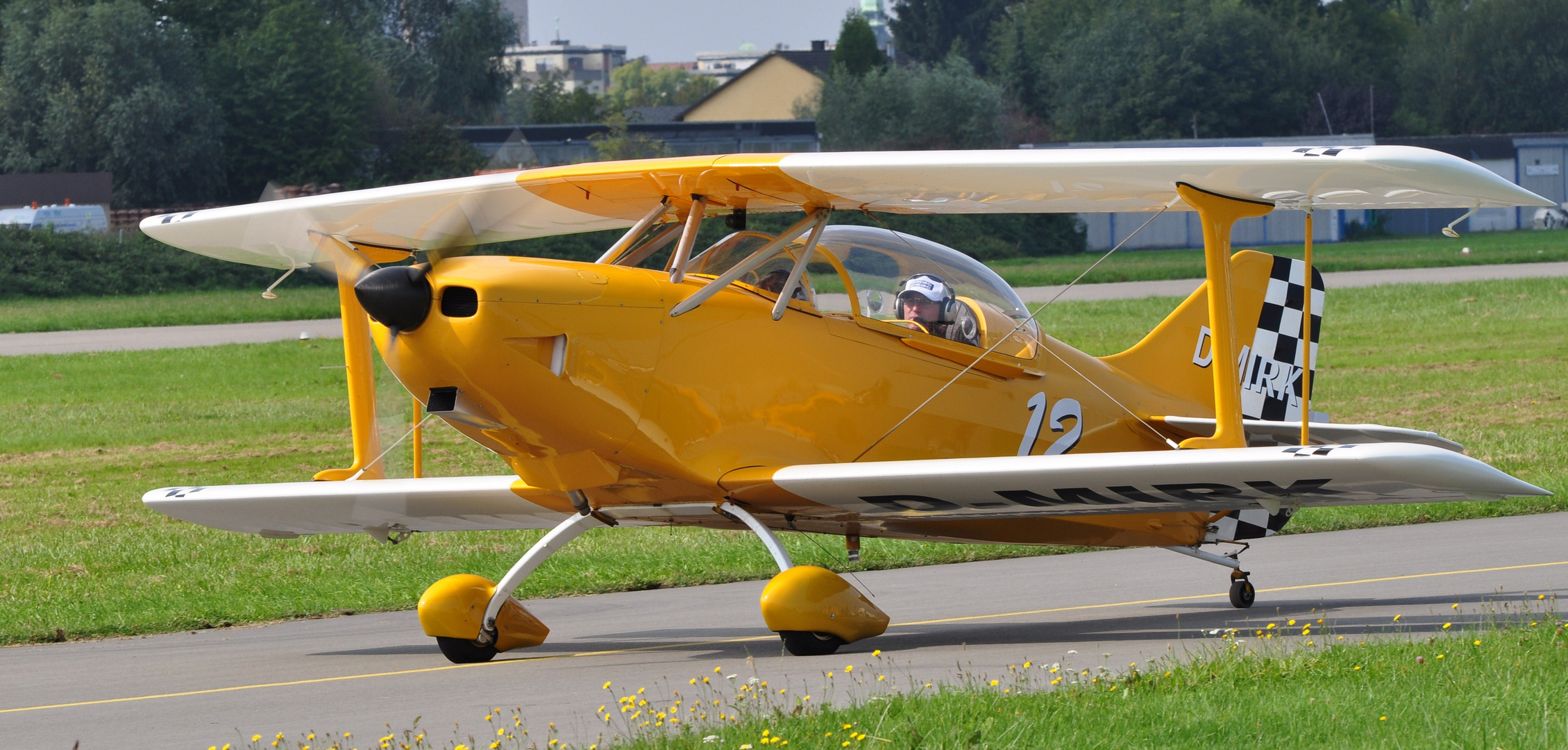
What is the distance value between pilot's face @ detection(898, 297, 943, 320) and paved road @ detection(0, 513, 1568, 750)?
68.4 inches

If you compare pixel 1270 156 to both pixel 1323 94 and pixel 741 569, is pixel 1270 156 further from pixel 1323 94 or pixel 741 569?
pixel 1323 94

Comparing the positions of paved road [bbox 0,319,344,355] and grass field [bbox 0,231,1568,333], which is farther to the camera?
grass field [bbox 0,231,1568,333]

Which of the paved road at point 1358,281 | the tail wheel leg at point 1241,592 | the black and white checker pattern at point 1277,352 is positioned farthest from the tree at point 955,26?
the tail wheel leg at point 1241,592

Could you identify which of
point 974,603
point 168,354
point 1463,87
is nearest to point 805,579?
point 974,603

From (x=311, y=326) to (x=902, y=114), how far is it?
42.0 metres

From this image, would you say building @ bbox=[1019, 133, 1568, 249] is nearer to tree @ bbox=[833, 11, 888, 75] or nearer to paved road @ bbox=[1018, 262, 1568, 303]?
paved road @ bbox=[1018, 262, 1568, 303]

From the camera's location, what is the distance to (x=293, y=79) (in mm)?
60656

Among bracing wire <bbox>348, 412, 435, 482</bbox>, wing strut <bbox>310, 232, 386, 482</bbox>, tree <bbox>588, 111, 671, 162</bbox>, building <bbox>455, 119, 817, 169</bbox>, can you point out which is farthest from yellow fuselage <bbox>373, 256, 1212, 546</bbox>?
building <bbox>455, 119, 817, 169</bbox>

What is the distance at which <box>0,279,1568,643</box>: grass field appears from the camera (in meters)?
10.4

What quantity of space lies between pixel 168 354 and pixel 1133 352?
20.6 m

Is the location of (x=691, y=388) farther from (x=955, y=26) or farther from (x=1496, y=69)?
(x=955, y=26)

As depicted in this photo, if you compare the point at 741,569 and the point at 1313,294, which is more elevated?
the point at 1313,294

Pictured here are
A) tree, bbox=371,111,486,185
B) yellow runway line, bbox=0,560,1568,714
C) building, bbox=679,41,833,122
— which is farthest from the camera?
building, bbox=679,41,833,122

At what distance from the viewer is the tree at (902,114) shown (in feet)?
223
